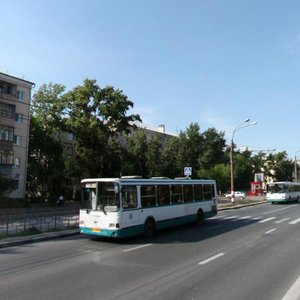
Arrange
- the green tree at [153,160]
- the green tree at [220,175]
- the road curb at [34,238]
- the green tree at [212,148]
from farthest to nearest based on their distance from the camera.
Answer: the green tree at [212,148] < the green tree at [153,160] < the green tree at [220,175] < the road curb at [34,238]

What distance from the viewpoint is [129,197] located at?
15734 millimetres

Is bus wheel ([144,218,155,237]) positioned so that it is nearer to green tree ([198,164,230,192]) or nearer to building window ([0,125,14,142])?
building window ([0,125,14,142])

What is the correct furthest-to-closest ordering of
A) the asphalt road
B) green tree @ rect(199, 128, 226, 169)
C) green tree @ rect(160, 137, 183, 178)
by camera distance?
1. green tree @ rect(199, 128, 226, 169)
2. green tree @ rect(160, 137, 183, 178)
3. the asphalt road

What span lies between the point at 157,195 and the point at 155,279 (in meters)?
8.86

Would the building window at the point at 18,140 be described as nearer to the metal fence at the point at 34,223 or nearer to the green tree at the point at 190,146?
the metal fence at the point at 34,223

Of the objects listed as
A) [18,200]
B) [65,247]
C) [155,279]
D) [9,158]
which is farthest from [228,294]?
[9,158]

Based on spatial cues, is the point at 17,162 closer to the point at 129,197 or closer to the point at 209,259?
the point at 129,197

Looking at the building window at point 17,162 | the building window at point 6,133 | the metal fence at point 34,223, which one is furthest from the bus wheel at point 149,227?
the building window at point 17,162

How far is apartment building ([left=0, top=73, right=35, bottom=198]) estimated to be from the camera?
48125mm

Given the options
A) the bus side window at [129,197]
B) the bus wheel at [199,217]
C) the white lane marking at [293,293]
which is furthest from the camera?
the bus wheel at [199,217]

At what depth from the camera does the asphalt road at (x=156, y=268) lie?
778 cm

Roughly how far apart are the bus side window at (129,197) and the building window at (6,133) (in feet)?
116

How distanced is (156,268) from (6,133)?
42.1 metres

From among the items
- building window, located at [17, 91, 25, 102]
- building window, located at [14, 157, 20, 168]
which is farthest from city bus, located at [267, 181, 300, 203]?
building window, located at [17, 91, 25, 102]
